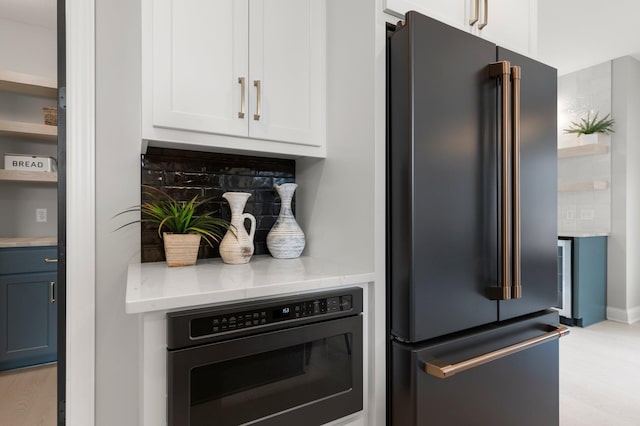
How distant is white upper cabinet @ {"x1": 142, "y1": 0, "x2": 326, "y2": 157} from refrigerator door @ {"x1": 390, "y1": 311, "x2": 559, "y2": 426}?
2.95 ft

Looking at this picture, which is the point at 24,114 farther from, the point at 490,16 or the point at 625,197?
the point at 625,197

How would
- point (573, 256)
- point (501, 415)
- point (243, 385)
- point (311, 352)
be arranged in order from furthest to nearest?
point (573, 256)
point (501, 415)
point (311, 352)
point (243, 385)

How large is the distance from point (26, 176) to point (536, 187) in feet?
10.7

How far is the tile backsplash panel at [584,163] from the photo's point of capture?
152 inches

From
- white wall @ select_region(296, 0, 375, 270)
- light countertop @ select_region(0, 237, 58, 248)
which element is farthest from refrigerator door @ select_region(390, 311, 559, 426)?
light countertop @ select_region(0, 237, 58, 248)

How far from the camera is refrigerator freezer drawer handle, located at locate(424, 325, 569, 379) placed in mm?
1054

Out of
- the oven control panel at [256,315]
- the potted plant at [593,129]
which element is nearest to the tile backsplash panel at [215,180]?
the oven control panel at [256,315]

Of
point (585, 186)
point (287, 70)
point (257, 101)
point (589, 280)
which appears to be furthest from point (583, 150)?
point (257, 101)

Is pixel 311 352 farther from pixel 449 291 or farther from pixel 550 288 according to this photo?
pixel 550 288

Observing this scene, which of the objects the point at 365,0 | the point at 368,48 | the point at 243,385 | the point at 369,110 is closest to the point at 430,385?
the point at 243,385

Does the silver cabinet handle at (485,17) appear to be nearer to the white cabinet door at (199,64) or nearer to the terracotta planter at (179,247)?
the white cabinet door at (199,64)

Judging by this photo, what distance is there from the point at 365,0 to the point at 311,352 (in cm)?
120

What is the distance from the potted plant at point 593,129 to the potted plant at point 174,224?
4201 mm

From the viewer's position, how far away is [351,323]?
110cm
